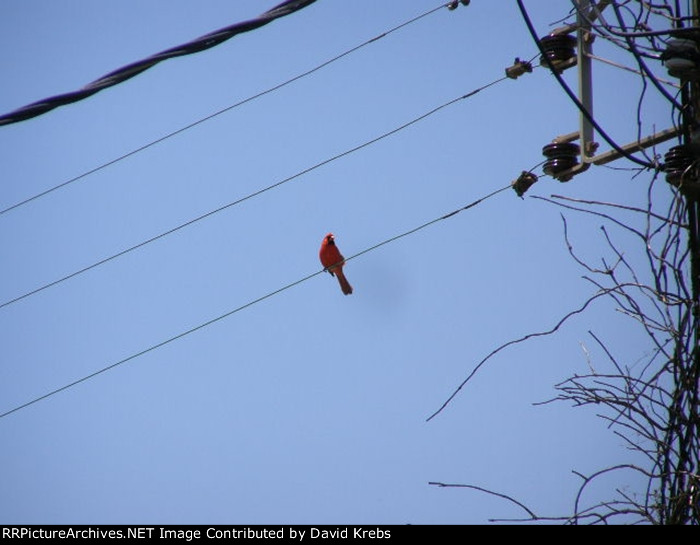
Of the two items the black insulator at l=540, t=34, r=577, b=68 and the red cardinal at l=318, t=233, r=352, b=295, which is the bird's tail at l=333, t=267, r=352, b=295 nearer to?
the red cardinal at l=318, t=233, r=352, b=295

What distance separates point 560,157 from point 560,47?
648mm

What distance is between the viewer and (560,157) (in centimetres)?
740

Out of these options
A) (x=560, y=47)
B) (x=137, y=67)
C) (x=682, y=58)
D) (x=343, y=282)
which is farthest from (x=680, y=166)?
(x=343, y=282)

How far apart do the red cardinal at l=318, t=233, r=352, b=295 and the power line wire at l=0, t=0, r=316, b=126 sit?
864 centimetres

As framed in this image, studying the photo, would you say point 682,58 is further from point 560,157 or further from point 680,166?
point 560,157

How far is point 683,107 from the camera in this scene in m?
6.32

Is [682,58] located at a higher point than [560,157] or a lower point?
lower

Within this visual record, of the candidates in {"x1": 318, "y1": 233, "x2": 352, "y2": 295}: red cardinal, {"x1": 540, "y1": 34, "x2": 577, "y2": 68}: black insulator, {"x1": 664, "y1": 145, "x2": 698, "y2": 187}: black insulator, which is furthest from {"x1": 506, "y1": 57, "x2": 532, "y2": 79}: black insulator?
{"x1": 318, "y1": 233, "x2": 352, "y2": 295}: red cardinal

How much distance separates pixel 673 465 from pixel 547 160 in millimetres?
2156

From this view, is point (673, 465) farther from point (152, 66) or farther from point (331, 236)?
point (331, 236)

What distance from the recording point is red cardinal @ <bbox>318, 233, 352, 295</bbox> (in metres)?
15.2
